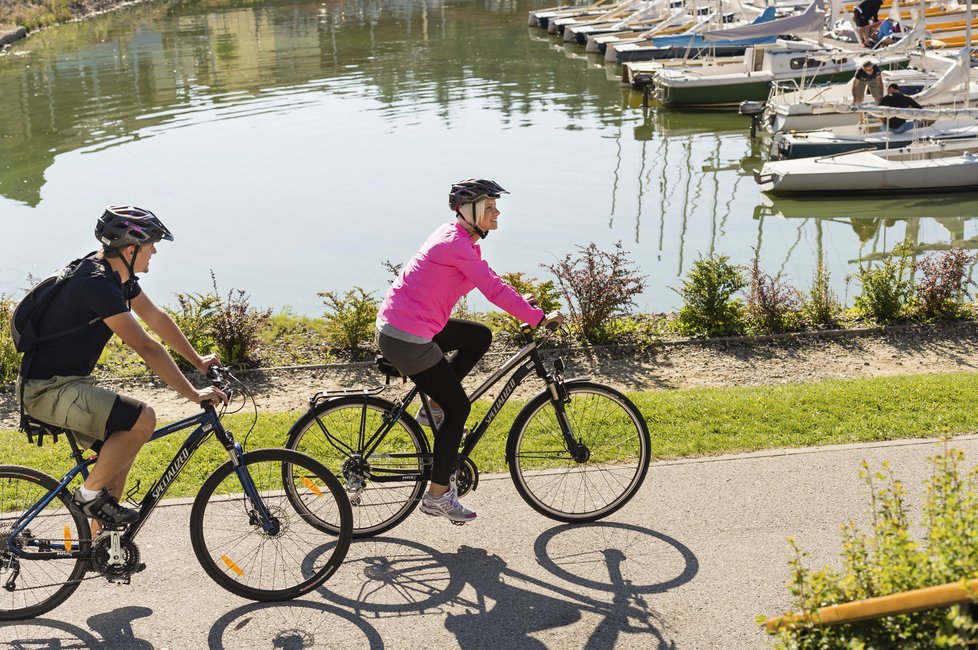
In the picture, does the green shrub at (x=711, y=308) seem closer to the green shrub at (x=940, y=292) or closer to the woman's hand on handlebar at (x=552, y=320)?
the green shrub at (x=940, y=292)

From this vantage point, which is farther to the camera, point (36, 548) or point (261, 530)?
point (261, 530)

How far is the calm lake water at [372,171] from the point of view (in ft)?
63.0

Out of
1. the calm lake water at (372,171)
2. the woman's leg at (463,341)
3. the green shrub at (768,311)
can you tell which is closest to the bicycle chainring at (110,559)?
the woman's leg at (463,341)

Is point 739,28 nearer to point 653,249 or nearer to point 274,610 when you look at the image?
point 653,249

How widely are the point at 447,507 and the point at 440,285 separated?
1.25 metres

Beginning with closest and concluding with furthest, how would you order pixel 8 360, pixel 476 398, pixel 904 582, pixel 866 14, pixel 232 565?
pixel 904 582 → pixel 232 565 → pixel 476 398 → pixel 8 360 → pixel 866 14

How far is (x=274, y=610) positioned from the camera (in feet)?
18.2

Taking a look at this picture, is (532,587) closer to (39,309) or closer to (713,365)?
(39,309)

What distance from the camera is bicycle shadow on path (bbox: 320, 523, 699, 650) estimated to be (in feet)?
17.4

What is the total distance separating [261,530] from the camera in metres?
5.66

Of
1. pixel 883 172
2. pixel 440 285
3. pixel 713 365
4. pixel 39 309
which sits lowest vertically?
pixel 883 172

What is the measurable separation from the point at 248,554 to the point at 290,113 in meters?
30.7

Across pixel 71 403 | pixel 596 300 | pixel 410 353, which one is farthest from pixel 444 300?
pixel 596 300

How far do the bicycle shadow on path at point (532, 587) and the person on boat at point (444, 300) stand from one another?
655 mm
